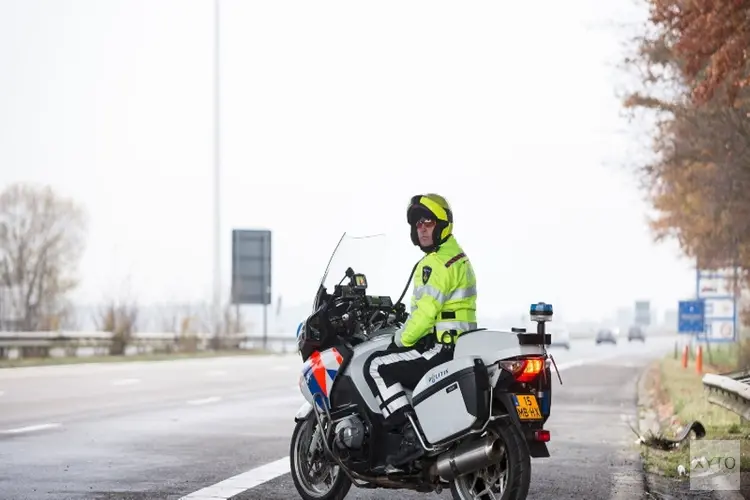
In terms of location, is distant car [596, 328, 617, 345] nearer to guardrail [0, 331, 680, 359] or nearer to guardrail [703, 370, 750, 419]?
guardrail [0, 331, 680, 359]

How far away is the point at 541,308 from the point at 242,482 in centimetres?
373

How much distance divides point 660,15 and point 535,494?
9359mm

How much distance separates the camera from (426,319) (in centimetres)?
958

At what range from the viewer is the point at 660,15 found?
61.6ft

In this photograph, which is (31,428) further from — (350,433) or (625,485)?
(350,433)

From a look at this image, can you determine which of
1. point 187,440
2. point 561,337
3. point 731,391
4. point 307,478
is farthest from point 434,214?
point 561,337

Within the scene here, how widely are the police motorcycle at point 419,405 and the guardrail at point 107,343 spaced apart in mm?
31577

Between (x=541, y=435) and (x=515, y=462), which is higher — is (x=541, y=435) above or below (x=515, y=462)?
above

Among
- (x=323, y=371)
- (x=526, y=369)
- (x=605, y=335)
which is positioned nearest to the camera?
(x=526, y=369)

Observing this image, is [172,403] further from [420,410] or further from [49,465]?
[420,410]

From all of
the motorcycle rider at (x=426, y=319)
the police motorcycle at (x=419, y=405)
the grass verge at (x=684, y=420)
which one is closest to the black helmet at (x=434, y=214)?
the motorcycle rider at (x=426, y=319)

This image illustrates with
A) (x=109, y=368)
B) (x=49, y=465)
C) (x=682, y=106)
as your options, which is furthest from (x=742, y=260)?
(x=49, y=465)

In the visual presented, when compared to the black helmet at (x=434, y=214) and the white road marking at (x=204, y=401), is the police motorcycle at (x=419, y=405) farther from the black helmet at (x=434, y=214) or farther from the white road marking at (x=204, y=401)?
the white road marking at (x=204, y=401)

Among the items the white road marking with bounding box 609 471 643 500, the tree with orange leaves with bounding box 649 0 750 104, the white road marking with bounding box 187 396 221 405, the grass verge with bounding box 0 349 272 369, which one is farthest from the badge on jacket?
the grass verge with bounding box 0 349 272 369
